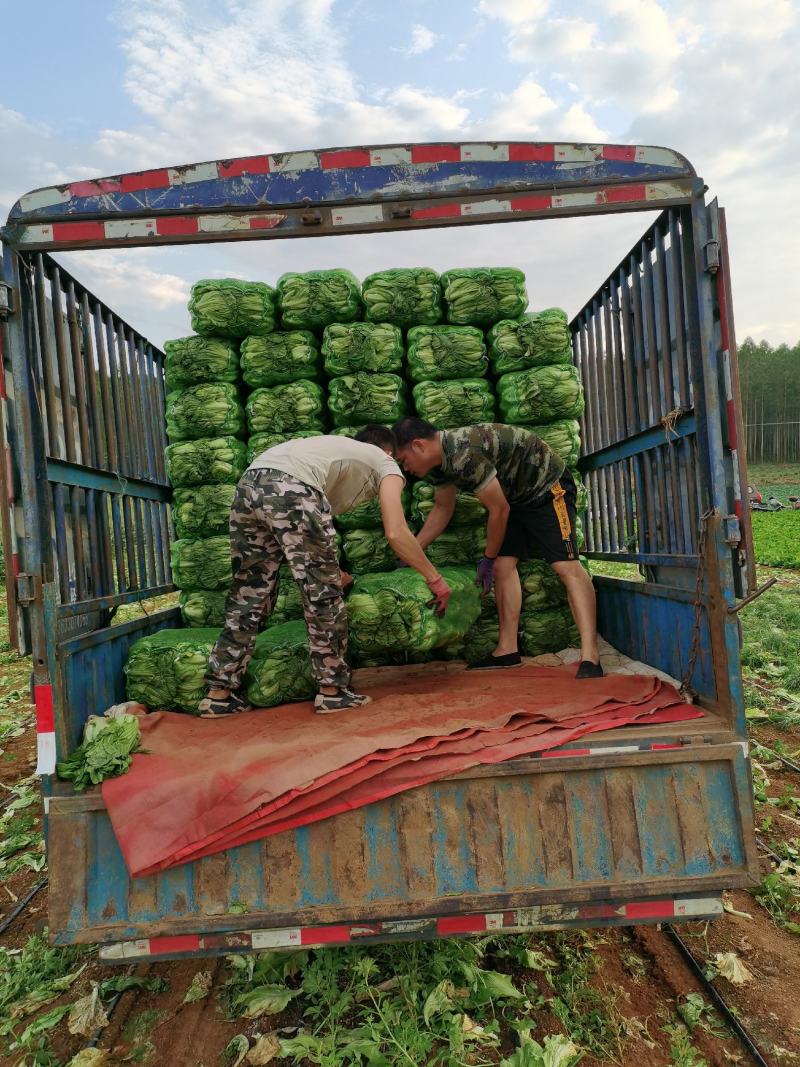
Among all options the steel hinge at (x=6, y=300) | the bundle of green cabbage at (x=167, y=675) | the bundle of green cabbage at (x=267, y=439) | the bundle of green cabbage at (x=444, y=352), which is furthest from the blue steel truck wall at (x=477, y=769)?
the bundle of green cabbage at (x=444, y=352)

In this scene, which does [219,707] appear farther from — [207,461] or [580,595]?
[580,595]

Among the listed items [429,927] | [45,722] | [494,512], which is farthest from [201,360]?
[429,927]

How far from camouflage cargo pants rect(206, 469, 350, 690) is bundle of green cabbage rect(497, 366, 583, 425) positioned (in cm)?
166

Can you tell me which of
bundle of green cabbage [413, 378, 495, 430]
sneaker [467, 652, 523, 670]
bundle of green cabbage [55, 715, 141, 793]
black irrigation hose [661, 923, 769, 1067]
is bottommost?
black irrigation hose [661, 923, 769, 1067]

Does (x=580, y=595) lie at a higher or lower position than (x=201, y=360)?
lower

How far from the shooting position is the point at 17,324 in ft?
10.2

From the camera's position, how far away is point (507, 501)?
4.62 m

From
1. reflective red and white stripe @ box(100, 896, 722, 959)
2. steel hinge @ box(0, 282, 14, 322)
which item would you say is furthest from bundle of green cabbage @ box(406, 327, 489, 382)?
reflective red and white stripe @ box(100, 896, 722, 959)

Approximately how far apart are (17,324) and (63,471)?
871 millimetres

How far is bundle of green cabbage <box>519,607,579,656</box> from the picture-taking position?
480cm

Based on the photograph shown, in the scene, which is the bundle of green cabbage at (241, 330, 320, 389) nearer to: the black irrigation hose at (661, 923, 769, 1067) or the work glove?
Result: the work glove

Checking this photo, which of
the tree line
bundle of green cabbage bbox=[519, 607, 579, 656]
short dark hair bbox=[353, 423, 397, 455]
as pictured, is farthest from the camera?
the tree line

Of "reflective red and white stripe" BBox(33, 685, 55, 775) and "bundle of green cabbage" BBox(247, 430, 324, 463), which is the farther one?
"bundle of green cabbage" BBox(247, 430, 324, 463)

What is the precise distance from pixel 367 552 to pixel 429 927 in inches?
104
